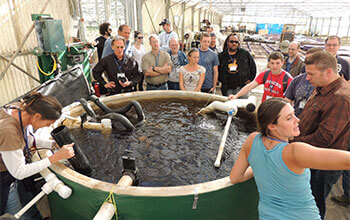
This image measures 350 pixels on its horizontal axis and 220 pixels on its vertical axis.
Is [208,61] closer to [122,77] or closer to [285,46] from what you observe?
[122,77]

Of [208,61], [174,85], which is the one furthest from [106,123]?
[208,61]

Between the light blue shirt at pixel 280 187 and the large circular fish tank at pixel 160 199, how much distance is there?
0.42m

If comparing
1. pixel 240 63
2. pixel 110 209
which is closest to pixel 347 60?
pixel 240 63

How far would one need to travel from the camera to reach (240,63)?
13.8 ft

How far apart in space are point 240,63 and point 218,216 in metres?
3.03

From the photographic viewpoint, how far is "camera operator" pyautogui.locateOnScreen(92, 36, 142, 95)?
3.80 m

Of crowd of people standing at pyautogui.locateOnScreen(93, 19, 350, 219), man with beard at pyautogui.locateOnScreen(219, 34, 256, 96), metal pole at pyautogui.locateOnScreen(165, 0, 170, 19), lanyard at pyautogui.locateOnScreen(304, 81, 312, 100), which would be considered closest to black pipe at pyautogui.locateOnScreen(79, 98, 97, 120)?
crowd of people standing at pyautogui.locateOnScreen(93, 19, 350, 219)

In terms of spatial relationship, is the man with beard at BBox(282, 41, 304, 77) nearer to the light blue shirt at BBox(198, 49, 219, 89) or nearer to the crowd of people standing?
the crowd of people standing

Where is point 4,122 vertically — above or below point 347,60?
below

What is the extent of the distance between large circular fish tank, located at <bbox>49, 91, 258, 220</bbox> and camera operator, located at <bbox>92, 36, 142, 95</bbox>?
2.19 meters

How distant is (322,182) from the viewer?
6.79 feet

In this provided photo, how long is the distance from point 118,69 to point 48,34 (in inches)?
51.9

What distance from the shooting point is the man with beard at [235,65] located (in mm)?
4191

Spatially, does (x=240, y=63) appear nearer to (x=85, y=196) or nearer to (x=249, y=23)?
(x=85, y=196)
